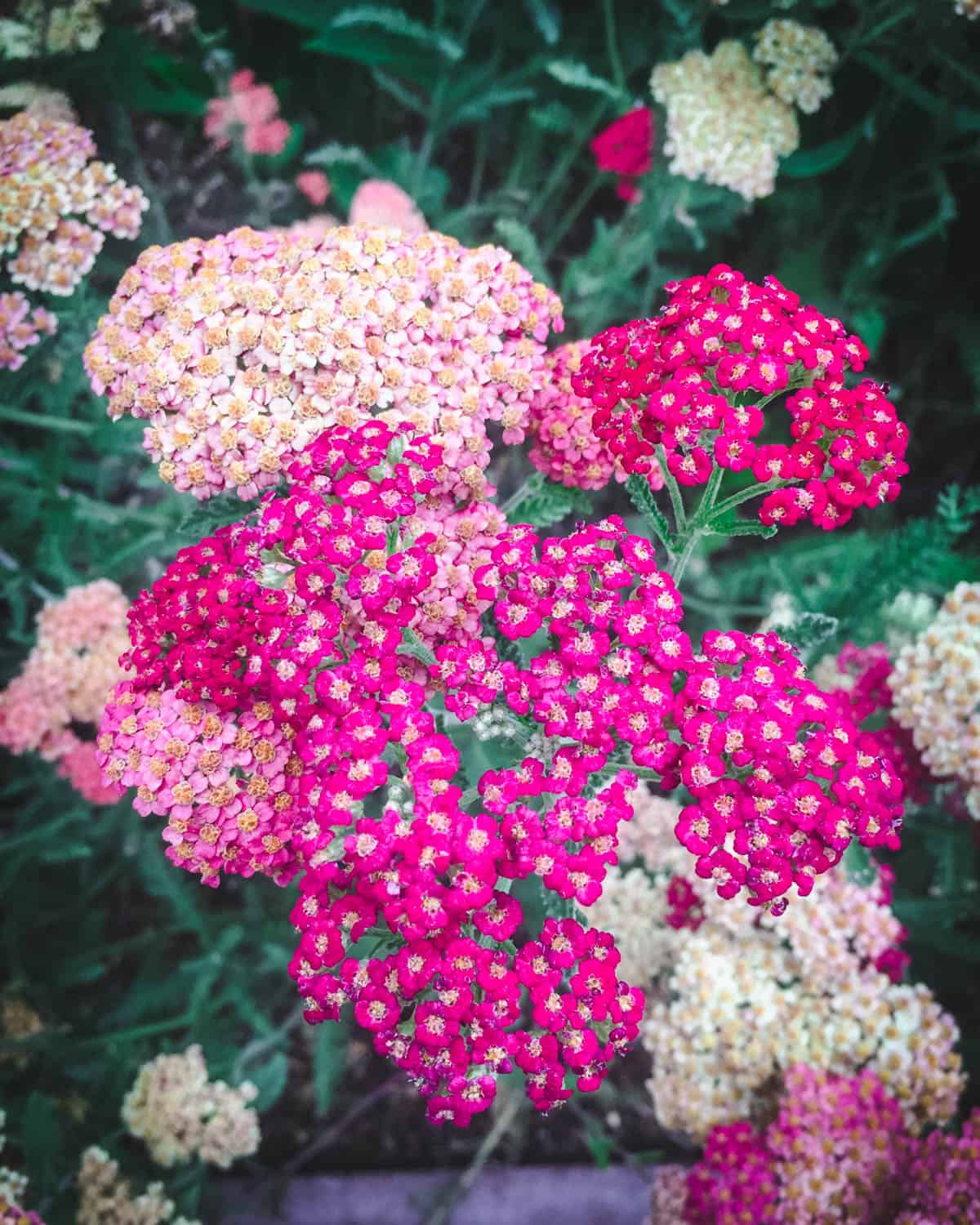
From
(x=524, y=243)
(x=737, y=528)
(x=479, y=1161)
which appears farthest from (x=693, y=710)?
(x=479, y=1161)

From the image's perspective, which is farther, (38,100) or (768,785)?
(38,100)

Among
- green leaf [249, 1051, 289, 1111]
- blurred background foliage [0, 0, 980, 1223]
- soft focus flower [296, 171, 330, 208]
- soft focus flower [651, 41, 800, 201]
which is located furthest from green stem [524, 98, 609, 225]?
green leaf [249, 1051, 289, 1111]

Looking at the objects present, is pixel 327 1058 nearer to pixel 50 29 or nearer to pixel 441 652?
pixel 441 652

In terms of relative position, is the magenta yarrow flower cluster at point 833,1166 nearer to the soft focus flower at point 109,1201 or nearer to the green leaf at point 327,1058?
the green leaf at point 327,1058

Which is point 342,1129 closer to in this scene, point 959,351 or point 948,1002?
point 948,1002

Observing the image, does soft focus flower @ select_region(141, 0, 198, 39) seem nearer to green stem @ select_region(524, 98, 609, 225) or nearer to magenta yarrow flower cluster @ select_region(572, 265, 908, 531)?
green stem @ select_region(524, 98, 609, 225)

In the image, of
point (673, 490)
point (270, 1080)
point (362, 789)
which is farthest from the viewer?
point (270, 1080)

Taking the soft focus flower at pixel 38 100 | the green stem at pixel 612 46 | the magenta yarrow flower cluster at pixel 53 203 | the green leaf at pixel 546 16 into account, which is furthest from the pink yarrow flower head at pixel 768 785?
the soft focus flower at pixel 38 100
